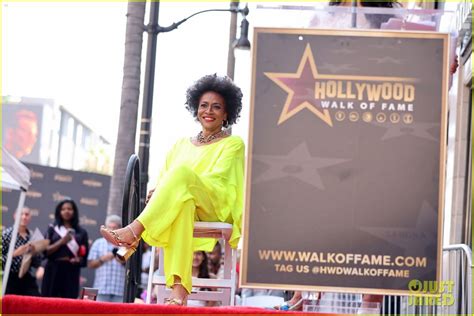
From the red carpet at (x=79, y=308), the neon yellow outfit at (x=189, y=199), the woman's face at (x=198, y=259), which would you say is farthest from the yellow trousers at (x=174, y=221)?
the woman's face at (x=198, y=259)

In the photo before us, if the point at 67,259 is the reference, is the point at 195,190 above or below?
above

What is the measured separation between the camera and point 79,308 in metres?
4.30

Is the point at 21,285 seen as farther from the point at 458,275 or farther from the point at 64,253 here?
the point at 458,275

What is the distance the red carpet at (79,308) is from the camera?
4.25 meters

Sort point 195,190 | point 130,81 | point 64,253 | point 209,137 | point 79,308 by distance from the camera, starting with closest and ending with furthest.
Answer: point 79,308 < point 195,190 < point 209,137 < point 64,253 < point 130,81

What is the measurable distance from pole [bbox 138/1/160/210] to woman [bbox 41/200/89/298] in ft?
4.85

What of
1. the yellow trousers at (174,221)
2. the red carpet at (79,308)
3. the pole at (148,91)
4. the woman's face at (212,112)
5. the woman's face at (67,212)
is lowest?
the red carpet at (79,308)

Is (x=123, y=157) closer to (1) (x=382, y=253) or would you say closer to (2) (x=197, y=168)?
(2) (x=197, y=168)

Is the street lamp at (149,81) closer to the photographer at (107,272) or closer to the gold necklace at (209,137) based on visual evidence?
the photographer at (107,272)

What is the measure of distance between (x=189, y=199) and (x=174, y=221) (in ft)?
0.48

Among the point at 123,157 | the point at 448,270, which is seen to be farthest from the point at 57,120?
the point at 448,270

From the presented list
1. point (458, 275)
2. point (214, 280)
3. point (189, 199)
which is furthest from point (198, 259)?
point (189, 199)

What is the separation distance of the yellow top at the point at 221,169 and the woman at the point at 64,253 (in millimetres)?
6213

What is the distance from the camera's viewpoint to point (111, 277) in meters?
12.9
